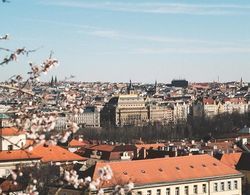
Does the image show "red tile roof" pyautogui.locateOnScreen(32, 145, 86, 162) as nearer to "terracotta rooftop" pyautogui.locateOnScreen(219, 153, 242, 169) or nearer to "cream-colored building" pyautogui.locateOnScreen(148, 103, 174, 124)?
"terracotta rooftop" pyautogui.locateOnScreen(219, 153, 242, 169)

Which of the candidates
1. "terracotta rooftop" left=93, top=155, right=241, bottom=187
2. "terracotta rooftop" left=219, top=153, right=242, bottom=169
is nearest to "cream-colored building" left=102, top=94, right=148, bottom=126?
"terracotta rooftop" left=219, top=153, right=242, bottom=169

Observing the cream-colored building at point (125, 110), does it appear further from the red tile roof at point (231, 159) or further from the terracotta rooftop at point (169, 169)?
the terracotta rooftop at point (169, 169)

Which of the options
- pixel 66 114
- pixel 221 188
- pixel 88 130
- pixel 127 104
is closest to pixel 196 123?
pixel 88 130

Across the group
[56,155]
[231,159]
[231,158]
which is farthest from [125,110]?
[56,155]

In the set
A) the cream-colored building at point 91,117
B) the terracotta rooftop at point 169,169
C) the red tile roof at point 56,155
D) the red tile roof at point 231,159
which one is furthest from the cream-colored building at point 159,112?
the terracotta rooftop at point 169,169

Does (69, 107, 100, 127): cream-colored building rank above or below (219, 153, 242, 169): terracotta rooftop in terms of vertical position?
below

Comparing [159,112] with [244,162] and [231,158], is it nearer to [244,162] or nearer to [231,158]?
[231,158]

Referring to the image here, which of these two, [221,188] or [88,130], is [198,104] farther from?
[221,188]

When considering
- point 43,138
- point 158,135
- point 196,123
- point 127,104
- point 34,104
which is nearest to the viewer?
point 43,138
